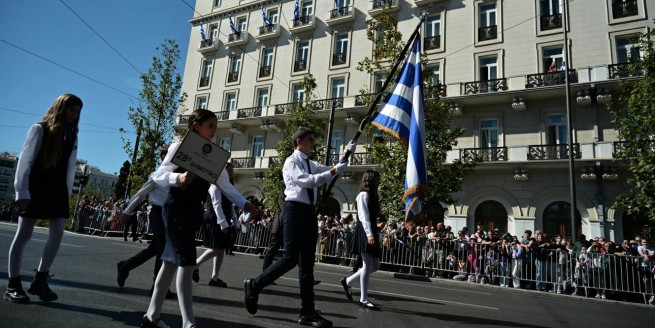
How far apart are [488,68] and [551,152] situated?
6.33 m

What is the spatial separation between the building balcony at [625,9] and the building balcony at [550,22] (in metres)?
2.41

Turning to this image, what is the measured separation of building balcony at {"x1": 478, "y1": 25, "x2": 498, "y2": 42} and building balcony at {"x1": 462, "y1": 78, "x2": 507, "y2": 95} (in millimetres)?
3115

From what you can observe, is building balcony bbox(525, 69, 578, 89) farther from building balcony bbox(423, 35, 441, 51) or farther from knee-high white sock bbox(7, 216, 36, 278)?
knee-high white sock bbox(7, 216, 36, 278)

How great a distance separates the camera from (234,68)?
33281 millimetres

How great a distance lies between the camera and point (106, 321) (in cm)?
330

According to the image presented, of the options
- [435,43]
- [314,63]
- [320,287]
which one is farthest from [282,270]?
[314,63]

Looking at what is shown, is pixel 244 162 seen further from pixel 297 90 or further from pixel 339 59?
pixel 339 59

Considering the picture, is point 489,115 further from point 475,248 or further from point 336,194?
point 475,248

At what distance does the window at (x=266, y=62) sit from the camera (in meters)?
31.3

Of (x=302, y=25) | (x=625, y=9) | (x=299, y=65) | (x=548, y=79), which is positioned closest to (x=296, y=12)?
(x=302, y=25)

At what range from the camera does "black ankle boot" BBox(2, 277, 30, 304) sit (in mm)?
3543

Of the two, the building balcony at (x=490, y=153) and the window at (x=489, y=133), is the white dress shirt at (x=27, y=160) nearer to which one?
the building balcony at (x=490, y=153)

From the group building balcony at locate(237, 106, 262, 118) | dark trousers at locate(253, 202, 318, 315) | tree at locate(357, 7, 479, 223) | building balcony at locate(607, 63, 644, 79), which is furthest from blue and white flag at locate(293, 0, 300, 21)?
dark trousers at locate(253, 202, 318, 315)

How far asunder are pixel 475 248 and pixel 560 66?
13.9 meters
